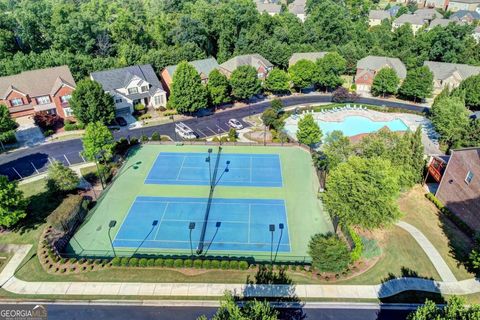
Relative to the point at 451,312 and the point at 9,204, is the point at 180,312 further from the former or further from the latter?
the point at 9,204

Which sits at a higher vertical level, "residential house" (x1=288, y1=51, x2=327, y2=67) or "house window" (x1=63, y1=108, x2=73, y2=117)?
"residential house" (x1=288, y1=51, x2=327, y2=67)

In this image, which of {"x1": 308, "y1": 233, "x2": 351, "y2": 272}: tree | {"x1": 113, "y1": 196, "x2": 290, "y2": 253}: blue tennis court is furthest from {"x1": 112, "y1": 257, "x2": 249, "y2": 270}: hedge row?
{"x1": 308, "y1": 233, "x2": 351, "y2": 272}: tree

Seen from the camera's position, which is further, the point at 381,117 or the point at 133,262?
the point at 381,117

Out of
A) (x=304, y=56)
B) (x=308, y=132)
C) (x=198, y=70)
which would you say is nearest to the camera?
(x=308, y=132)

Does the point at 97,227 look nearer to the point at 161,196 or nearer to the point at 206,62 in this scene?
the point at 161,196

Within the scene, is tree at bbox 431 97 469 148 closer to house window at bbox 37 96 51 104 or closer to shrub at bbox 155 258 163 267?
shrub at bbox 155 258 163 267

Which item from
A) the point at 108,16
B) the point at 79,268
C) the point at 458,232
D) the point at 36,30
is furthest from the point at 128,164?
the point at 108,16

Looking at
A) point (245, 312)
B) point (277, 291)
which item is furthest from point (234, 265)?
point (245, 312)
